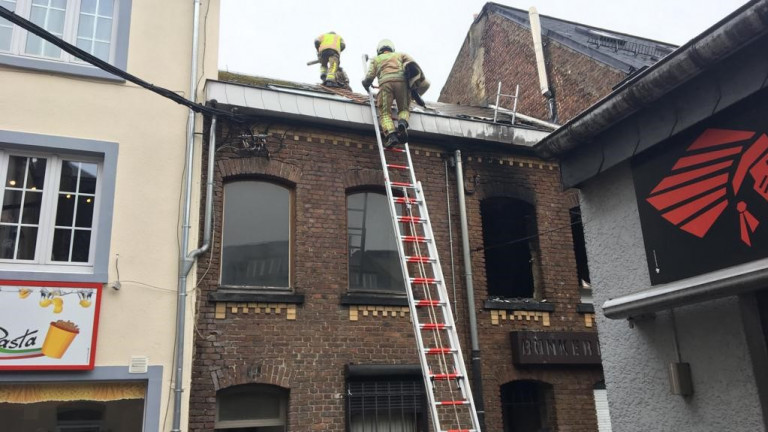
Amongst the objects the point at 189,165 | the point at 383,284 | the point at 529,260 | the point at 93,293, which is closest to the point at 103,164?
the point at 189,165

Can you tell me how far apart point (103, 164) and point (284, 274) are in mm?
2709

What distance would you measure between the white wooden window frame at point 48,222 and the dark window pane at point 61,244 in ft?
0.17

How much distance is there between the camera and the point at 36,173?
775cm

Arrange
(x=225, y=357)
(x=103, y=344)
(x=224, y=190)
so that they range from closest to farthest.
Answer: (x=103, y=344) < (x=225, y=357) < (x=224, y=190)

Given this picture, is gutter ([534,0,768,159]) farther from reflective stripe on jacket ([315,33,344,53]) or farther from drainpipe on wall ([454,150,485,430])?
reflective stripe on jacket ([315,33,344,53])

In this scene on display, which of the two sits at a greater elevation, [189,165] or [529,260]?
[189,165]

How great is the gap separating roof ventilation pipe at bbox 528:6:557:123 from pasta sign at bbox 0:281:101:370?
10175 mm

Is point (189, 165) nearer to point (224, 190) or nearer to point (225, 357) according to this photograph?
point (224, 190)

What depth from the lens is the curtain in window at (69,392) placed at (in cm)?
700

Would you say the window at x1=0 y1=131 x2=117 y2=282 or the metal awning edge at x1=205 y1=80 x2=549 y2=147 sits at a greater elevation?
the metal awning edge at x1=205 y1=80 x2=549 y2=147

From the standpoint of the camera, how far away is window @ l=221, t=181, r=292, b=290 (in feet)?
27.8

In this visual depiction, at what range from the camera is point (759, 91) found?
405cm

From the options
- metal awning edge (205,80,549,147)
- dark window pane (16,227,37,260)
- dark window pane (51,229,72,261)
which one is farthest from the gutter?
dark window pane (16,227,37,260)

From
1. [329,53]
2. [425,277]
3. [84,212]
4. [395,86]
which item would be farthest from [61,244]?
[329,53]
